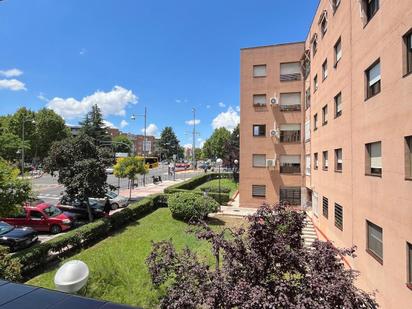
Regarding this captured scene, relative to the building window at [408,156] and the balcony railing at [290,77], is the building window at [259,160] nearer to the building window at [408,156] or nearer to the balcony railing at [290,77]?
the balcony railing at [290,77]

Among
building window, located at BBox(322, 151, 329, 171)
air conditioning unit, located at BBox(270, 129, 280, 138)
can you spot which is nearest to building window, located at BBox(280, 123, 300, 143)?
air conditioning unit, located at BBox(270, 129, 280, 138)

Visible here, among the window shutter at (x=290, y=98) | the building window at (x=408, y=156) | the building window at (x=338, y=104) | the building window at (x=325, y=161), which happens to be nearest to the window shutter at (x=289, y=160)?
the window shutter at (x=290, y=98)

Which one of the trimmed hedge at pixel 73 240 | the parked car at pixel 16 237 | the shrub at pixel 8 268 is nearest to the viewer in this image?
the shrub at pixel 8 268

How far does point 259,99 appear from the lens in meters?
22.8

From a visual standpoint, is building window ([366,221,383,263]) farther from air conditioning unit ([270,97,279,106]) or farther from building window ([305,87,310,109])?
air conditioning unit ([270,97,279,106])

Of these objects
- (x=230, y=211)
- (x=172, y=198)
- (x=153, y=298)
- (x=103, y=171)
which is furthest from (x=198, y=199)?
(x=153, y=298)

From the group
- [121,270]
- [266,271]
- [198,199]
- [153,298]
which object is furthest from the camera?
[198,199]

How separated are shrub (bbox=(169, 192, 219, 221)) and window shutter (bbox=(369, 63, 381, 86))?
1185cm

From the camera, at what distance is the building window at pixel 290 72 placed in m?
22.1

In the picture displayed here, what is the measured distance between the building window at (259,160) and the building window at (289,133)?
2.11 meters

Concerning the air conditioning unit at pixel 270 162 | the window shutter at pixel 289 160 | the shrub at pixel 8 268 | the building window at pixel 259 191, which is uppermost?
the window shutter at pixel 289 160

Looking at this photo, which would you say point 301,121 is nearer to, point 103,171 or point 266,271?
point 103,171

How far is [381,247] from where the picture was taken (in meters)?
7.42

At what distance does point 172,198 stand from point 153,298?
11549mm
